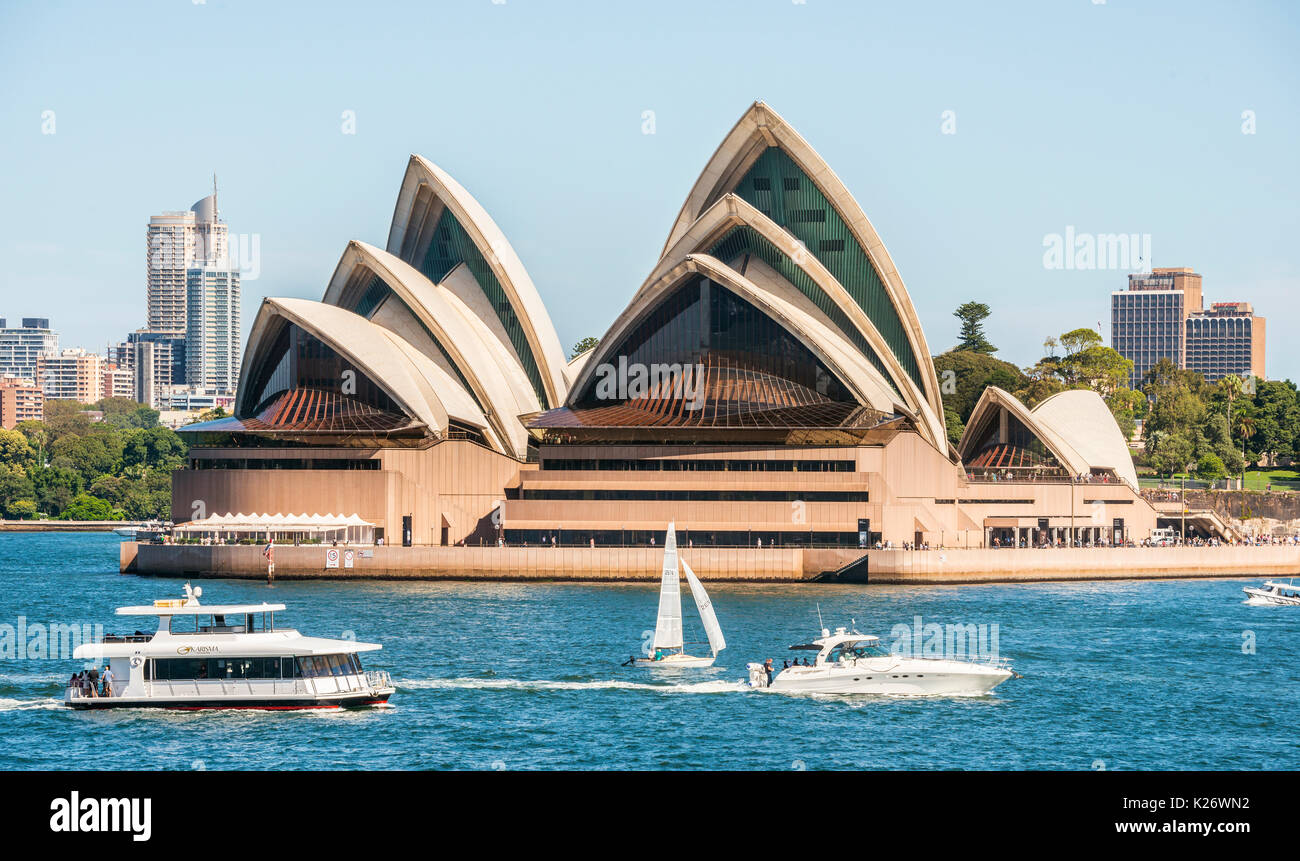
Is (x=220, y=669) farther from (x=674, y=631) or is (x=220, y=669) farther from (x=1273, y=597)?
(x=1273, y=597)

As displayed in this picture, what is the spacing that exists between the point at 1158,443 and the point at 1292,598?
7244 centimetres

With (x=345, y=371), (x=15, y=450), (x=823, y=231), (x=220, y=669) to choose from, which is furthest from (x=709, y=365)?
(x=15, y=450)

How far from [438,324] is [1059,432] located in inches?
1568

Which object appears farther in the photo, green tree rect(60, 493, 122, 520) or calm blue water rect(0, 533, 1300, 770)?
green tree rect(60, 493, 122, 520)

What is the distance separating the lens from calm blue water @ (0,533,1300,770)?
32250mm

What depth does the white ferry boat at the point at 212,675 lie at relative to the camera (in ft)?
120

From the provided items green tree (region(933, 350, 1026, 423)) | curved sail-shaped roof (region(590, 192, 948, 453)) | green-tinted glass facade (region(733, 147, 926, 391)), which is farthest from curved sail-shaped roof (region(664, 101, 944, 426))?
green tree (region(933, 350, 1026, 423))

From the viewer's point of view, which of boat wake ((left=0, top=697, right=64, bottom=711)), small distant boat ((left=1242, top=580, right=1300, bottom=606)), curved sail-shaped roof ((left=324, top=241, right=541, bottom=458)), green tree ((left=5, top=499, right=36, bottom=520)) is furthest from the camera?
green tree ((left=5, top=499, right=36, bottom=520))

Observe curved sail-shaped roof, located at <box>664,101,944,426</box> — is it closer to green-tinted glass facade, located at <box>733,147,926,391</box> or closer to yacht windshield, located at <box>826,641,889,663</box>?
green-tinted glass facade, located at <box>733,147,926,391</box>

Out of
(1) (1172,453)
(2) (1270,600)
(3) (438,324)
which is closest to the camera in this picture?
(2) (1270,600)

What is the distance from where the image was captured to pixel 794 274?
291 feet

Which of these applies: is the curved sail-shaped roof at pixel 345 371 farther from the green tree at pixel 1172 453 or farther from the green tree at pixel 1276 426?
the green tree at pixel 1276 426

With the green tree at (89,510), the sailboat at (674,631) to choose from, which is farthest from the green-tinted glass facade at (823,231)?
the green tree at (89,510)

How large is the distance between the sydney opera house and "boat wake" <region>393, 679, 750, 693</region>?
38419mm
